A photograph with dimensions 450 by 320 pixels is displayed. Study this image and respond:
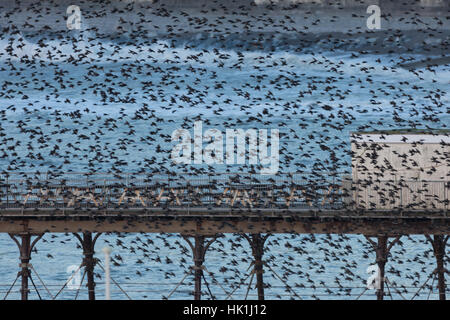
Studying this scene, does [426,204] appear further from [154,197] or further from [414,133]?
[154,197]

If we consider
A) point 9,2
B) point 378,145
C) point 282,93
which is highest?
point 9,2

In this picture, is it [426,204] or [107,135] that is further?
[107,135]

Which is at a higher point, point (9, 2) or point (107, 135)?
point (9, 2)

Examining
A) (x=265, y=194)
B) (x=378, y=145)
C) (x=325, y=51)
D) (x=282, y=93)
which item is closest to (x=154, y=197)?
(x=265, y=194)

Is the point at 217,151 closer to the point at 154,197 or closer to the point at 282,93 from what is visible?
the point at 282,93
